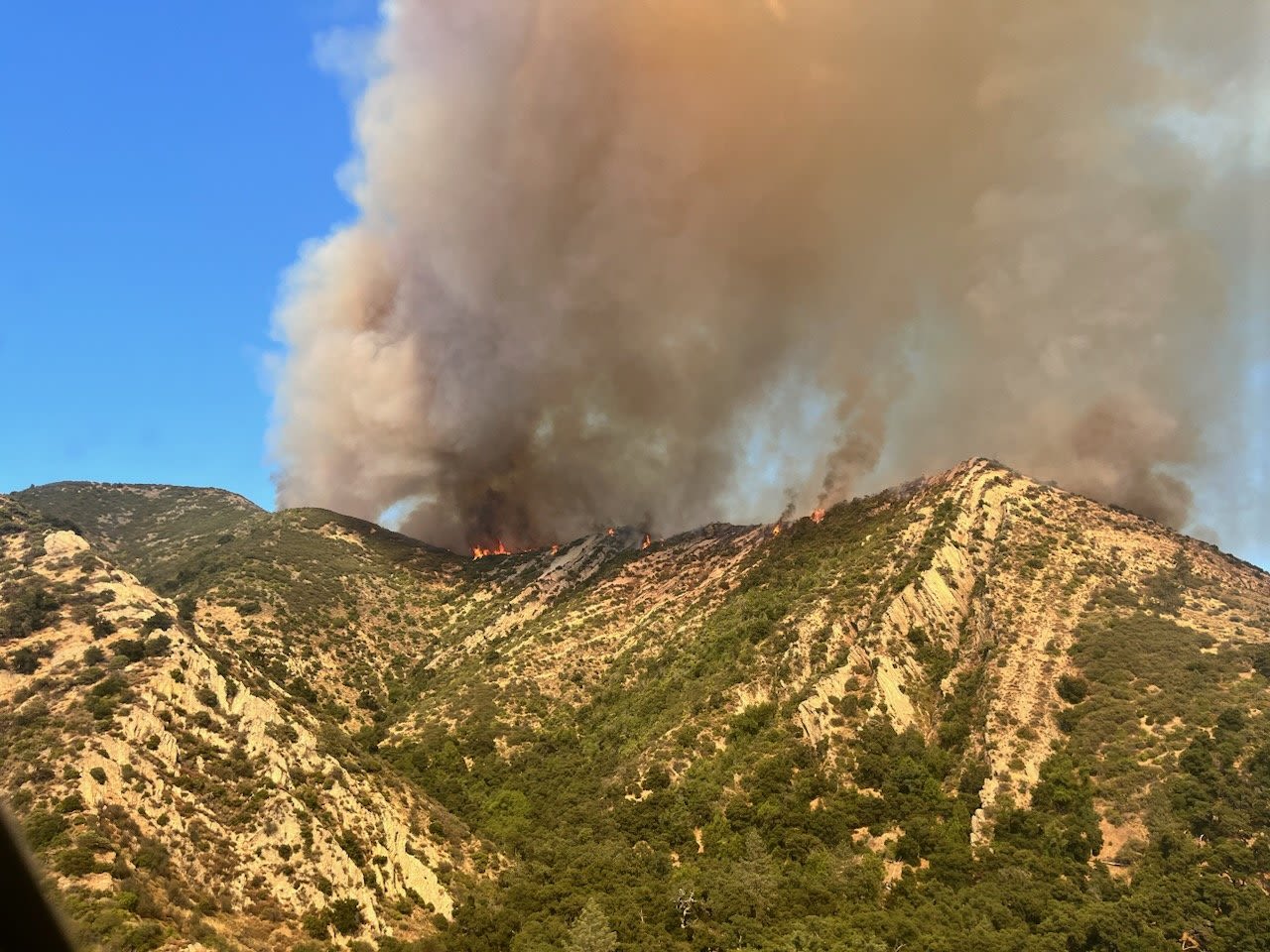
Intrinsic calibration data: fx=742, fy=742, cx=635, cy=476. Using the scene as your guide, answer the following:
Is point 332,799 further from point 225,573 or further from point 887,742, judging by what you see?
point 225,573

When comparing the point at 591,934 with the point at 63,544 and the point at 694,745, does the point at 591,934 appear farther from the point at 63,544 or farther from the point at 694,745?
the point at 63,544

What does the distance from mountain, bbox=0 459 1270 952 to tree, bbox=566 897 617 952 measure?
21 centimetres

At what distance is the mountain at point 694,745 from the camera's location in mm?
40438

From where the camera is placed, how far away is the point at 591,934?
42.2 meters

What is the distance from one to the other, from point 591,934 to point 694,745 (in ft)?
81.5

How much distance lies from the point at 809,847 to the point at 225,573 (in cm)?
7379

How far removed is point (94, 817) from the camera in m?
35.3

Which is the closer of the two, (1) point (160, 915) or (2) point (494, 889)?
(1) point (160, 915)

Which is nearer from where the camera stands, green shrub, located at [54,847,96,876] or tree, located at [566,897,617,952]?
green shrub, located at [54,847,96,876]

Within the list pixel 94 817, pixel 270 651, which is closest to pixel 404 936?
pixel 94 817

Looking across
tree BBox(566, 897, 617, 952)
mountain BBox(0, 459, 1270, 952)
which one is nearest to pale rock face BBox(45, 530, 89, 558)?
mountain BBox(0, 459, 1270, 952)

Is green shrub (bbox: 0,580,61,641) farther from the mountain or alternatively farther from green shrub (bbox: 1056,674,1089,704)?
green shrub (bbox: 1056,674,1089,704)

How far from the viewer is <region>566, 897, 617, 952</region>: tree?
41.2 meters

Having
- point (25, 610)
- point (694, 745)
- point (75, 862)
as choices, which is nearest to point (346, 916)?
point (75, 862)
